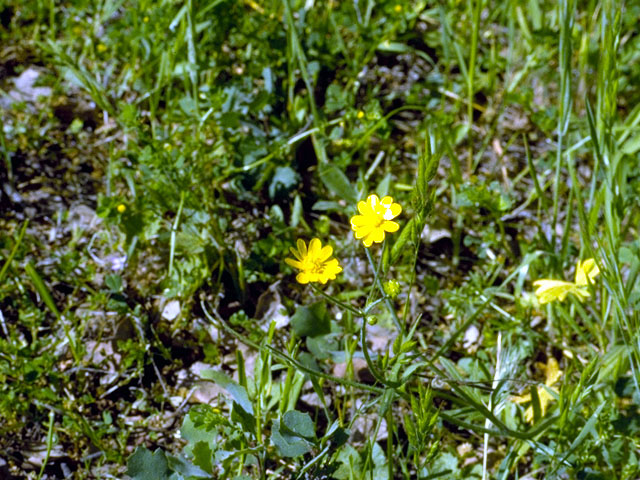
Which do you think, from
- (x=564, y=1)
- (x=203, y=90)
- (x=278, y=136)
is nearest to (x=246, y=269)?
(x=278, y=136)

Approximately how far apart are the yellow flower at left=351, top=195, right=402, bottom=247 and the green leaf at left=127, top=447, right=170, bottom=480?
72 centimetres

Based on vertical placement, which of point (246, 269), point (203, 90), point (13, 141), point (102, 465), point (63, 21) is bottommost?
point (102, 465)

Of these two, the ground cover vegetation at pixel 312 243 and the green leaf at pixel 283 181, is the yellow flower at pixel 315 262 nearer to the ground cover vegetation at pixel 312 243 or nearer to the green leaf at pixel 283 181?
the ground cover vegetation at pixel 312 243

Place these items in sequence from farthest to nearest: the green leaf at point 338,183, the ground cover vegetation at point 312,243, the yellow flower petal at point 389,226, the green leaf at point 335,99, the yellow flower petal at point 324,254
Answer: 1. the green leaf at point 335,99
2. the green leaf at point 338,183
3. the ground cover vegetation at point 312,243
4. the yellow flower petal at point 324,254
5. the yellow flower petal at point 389,226

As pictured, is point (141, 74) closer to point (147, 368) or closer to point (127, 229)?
point (127, 229)

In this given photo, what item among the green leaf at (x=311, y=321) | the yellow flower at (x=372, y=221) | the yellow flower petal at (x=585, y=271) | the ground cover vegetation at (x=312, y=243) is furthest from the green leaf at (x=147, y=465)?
the yellow flower petal at (x=585, y=271)

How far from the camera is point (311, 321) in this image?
6.90ft

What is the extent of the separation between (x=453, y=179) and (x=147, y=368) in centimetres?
129

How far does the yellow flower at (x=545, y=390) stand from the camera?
7.13ft

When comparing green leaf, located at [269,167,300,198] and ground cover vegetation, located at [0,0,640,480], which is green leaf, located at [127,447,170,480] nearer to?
ground cover vegetation, located at [0,0,640,480]

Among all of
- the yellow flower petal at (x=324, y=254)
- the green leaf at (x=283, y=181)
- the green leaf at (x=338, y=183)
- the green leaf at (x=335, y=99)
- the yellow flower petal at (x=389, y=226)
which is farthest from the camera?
the green leaf at (x=335, y=99)

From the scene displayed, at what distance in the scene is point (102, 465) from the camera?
2029mm

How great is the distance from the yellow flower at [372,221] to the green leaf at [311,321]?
1.63ft

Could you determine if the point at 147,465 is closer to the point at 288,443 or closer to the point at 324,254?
the point at 288,443
